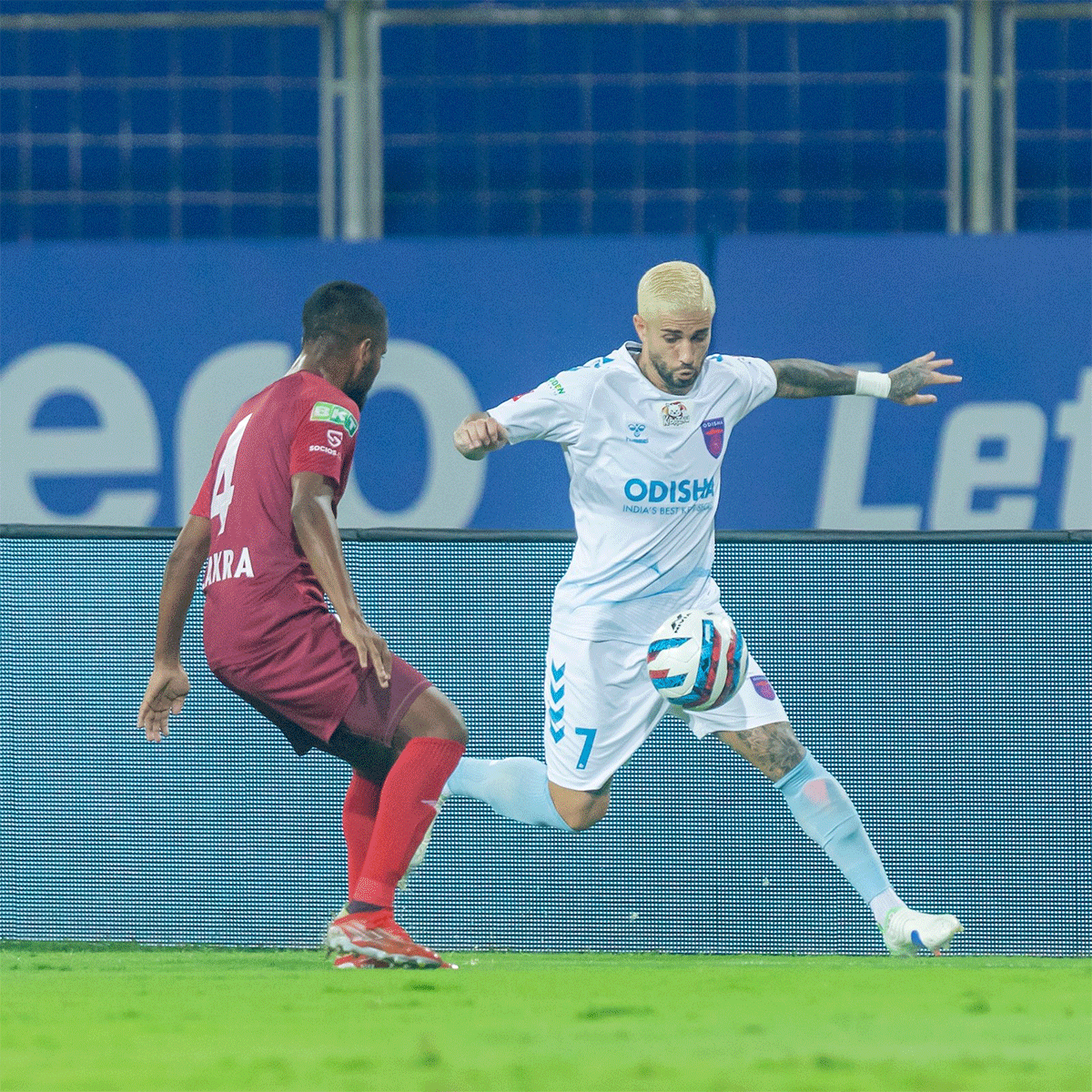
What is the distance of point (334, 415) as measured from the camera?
18.0 feet

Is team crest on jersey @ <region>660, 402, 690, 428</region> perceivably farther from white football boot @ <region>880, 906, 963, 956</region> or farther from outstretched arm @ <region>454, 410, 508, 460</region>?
white football boot @ <region>880, 906, 963, 956</region>

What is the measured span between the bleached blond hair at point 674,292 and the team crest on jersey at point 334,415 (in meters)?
0.98

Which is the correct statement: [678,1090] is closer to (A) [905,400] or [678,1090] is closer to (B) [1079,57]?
(A) [905,400]

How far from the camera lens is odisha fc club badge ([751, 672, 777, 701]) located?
5840 millimetres

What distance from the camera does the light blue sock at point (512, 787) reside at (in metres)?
6.16

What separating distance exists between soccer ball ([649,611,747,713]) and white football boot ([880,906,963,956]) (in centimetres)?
78

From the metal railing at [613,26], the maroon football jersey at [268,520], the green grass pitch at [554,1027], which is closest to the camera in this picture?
the green grass pitch at [554,1027]

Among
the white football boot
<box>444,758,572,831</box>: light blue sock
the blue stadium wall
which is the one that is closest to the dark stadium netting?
<box>444,758,572,831</box>: light blue sock

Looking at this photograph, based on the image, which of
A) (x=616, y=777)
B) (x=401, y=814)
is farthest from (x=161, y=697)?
(x=616, y=777)

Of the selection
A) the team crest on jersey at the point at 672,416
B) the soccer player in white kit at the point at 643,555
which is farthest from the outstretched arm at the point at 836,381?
the team crest on jersey at the point at 672,416

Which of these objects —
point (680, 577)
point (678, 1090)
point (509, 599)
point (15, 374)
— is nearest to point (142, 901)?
point (509, 599)

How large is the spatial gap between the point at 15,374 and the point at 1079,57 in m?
5.30

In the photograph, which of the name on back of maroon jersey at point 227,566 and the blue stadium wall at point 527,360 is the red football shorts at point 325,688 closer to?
the name on back of maroon jersey at point 227,566

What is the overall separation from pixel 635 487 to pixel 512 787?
3.37 feet
